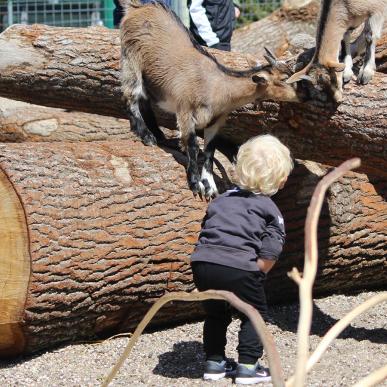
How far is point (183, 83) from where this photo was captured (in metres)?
5.16

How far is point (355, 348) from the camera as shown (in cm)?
457

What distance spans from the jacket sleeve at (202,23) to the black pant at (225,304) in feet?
12.5

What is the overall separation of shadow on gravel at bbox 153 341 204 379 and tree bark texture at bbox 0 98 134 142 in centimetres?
218

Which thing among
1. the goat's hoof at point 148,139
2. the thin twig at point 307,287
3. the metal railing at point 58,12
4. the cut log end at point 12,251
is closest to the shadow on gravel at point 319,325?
the goat's hoof at point 148,139

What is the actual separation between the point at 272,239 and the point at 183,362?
89 cm

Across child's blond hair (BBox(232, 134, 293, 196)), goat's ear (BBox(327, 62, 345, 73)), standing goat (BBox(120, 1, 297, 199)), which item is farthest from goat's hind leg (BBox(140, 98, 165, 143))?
child's blond hair (BBox(232, 134, 293, 196))

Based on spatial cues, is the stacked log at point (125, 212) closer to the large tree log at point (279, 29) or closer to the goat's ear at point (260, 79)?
the goat's ear at point (260, 79)

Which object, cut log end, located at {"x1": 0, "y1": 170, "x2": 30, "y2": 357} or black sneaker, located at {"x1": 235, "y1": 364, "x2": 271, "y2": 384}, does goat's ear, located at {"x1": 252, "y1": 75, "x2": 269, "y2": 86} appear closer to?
cut log end, located at {"x1": 0, "y1": 170, "x2": 30, "y2": 357}

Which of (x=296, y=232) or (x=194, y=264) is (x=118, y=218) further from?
(x=296, y=232)

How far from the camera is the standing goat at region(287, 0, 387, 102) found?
5.16 m

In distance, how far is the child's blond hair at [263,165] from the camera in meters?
3.81

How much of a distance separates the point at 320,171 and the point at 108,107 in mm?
1546

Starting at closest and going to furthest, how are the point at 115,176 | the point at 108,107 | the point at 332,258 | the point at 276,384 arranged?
1. the point at 276,384
2. the point at 115,176
3. the point at 332,258
4. the point at 108,107

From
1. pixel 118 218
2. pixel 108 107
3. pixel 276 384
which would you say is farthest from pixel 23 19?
pixel 276 384
